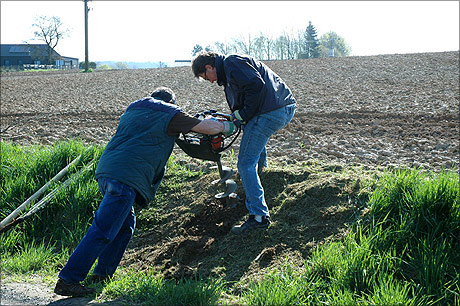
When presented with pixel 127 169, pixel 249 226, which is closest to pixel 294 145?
pixel 249 226

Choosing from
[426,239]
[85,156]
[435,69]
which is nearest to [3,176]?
[85,156]

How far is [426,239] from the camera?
4172 mm

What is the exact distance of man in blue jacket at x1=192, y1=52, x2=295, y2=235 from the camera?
4578mm

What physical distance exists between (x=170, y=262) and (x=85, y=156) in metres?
3.07

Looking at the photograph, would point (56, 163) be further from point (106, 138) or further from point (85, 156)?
point (106, 138)

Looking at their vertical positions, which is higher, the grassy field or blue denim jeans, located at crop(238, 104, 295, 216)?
blue denim jeans, located at crop(238, 104, 295, 216)

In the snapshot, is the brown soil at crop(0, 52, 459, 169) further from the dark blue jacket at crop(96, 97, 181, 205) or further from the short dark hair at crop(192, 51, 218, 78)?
the dark blue jacket at crop(96, 97, 181, 205)

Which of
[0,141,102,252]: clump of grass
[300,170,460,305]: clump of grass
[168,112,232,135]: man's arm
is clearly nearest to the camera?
[300,170,460,305]: clump of grass

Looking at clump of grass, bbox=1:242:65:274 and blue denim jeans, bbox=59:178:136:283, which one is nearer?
Answer: blue denim jeans, bbox=59:178:136:283

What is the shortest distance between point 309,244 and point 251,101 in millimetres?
1492

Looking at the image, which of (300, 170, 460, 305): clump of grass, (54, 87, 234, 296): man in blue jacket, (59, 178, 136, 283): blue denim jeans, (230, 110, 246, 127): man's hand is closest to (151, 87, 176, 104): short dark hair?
(54, 87, 234, 296): man in blue jacket

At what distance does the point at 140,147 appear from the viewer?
4.23 meters

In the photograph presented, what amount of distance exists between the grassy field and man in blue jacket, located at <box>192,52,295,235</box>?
2.03ft

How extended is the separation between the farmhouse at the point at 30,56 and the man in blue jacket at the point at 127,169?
6069 cm
